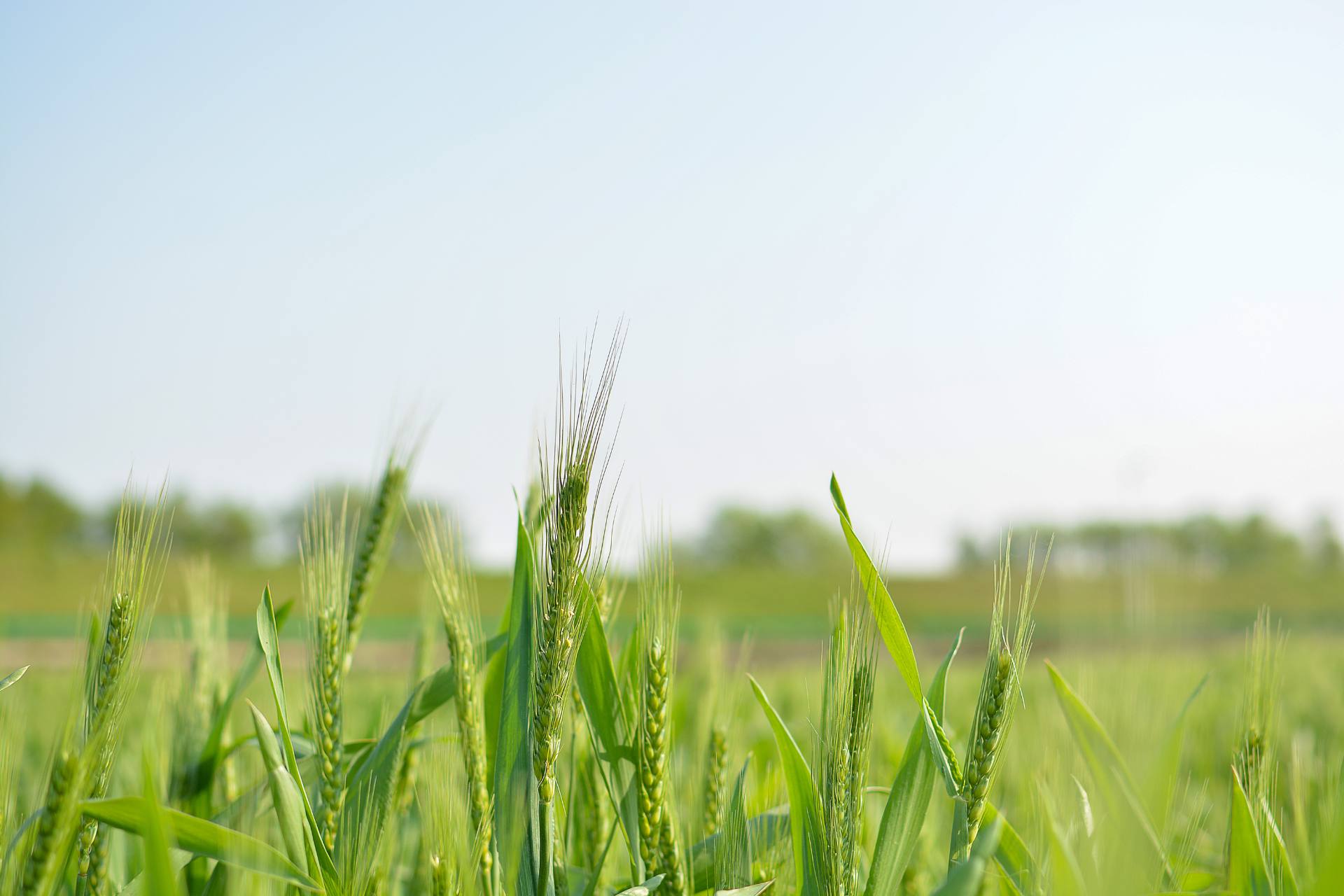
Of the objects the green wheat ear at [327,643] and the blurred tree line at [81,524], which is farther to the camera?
the blurred tree line at [81,524]

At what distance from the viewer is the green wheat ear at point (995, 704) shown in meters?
0.72

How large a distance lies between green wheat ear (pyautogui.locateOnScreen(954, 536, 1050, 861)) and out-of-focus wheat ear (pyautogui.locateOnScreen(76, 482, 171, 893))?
698mm

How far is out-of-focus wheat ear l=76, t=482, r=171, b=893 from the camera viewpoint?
739 millimetres

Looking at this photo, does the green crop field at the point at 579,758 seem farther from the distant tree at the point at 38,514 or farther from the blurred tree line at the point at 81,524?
the distant tree at the point at 38,514

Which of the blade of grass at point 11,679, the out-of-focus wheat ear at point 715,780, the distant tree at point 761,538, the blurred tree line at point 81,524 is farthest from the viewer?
the distant tree at point 761,538

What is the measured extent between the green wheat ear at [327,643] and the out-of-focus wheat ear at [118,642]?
0.14m

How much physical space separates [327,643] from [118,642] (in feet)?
0.59

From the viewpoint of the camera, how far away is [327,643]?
2.84 feet

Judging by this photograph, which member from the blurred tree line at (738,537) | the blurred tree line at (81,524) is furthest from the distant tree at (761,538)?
the blurred tree line at (81,524)

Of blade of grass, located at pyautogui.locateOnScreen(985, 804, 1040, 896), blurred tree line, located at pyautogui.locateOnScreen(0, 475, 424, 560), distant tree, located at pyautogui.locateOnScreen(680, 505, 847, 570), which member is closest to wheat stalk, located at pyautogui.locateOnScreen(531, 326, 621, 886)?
blade of grass, located at pyautogui.locateOnScreen(985, 804, 1040, 896)

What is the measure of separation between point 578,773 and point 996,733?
54 centimetres

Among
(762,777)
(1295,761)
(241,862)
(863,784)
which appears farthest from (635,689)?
(1295,761)

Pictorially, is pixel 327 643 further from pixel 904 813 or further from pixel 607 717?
pixel 904 813

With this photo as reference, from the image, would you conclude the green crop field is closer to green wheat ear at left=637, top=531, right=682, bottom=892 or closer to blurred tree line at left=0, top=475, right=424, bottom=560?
green wheat ear at left=637, top=531, right=682, bottom=892
